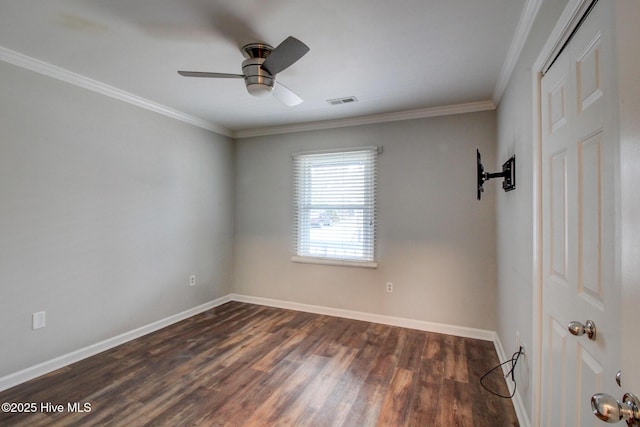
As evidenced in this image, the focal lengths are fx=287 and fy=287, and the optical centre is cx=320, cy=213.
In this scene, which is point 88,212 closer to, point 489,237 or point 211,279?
point 211,279

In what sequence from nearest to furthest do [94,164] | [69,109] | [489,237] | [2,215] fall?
[2,215] → [69,109] → [94,164] → [489,237]

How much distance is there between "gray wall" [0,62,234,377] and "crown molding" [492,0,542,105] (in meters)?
3.38

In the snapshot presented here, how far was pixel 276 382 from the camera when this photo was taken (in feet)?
7.39

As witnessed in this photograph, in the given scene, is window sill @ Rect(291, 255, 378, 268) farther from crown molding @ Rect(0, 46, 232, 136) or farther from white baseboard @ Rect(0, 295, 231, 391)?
crown molding @ Rect(0, 46, 232, 136)

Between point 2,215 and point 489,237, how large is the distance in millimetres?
4212

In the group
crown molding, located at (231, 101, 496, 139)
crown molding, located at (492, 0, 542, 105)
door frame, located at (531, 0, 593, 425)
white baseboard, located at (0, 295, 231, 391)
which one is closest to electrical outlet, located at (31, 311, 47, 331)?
white baseboard, located at (0, 295, 231, 391)

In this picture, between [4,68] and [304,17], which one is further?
[4,68]

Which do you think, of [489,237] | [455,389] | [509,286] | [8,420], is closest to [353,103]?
[489,237]

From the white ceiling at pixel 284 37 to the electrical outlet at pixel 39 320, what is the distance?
200cm

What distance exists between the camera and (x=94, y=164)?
2.65 m

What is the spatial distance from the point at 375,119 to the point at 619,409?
129 inches

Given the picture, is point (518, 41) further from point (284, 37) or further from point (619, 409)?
point (619, 409)

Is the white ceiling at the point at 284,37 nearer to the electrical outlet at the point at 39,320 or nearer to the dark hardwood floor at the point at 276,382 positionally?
the electrical outlet at the point at 39,320

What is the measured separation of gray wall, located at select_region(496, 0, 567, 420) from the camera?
5.30 feet
